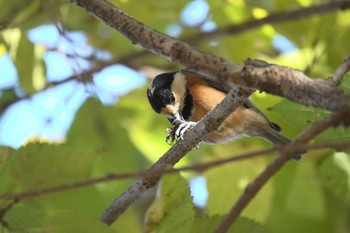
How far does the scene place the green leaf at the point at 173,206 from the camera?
5.43 ft

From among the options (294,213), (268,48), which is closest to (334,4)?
(294,213)

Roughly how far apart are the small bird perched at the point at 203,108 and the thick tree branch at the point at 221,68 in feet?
4.93

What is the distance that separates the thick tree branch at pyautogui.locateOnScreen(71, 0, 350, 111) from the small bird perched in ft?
4.93

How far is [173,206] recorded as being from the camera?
1690 mm

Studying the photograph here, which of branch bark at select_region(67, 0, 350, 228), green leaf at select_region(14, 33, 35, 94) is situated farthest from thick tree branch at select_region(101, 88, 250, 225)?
green leaf at select_region(14, 33, 35, 94)

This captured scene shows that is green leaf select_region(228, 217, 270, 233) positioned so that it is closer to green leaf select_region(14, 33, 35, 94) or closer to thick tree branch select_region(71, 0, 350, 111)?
thick tree branch select_region(71, 0, 350, 111)

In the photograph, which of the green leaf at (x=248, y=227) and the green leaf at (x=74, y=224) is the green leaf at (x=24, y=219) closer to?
the green leaf at (x=74, y=224)

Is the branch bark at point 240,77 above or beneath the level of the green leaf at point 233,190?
above

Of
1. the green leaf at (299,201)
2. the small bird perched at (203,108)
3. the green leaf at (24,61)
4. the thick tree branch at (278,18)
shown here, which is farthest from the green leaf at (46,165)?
the green leaf at (24,61)

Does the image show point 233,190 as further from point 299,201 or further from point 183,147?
point 183,147

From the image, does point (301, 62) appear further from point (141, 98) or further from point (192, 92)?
point (141, 98)

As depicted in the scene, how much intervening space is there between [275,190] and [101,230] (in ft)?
6.15

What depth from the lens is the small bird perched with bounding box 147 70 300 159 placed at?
3162 mm

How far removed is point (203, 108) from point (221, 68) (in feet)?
5.82
